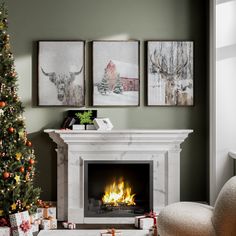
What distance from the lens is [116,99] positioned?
5668mm

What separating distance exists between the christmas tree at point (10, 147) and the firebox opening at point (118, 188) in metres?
0.84

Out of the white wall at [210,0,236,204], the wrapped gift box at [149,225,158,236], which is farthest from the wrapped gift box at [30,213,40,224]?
the white wall at [210,0,236,204]

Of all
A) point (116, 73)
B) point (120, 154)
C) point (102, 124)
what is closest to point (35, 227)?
point (120, 154)

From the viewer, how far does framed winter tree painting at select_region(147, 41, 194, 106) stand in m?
5.66

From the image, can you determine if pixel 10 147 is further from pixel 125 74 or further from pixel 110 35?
pixel 110 35

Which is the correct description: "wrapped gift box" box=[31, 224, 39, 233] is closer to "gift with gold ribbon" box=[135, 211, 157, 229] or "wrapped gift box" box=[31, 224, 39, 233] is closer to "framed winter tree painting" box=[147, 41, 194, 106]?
"gift with gold ribbon" box=[135, 211, 157, 229]

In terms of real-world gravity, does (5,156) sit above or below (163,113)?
below

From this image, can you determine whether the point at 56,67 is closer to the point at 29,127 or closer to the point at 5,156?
the point at 29,127

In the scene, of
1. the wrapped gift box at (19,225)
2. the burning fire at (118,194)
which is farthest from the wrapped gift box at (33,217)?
the burning fire at (118,194)

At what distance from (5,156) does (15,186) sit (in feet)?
0.98

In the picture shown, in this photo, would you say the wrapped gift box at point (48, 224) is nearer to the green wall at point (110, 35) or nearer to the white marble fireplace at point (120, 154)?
the white marble fireplace at point (120, 154)

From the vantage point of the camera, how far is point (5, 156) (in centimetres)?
488

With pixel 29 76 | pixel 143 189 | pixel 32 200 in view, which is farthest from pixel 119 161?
pixel 29 76

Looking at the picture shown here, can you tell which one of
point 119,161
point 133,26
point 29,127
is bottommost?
point 119,161
